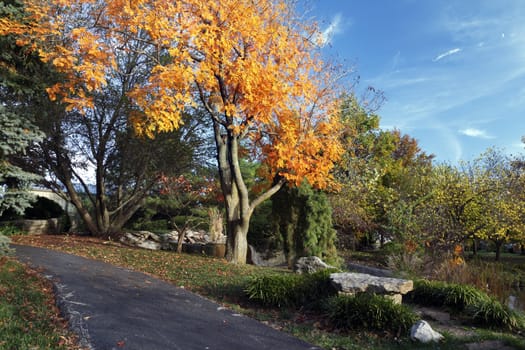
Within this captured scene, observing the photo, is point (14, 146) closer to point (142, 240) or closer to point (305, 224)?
point (305, 224)

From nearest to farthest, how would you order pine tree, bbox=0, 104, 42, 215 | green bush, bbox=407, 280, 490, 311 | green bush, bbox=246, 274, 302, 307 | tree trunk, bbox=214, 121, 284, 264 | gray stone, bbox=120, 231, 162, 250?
green bush, bbox=246, 274, 302, 307
green bush, bbox=407, 280, 490, 311
pine tree, bbox=0, 104, 42, 215
tree trunk, bbox=214, 121, 284, 264
gray stone, bbox=120, 231, 162, 250

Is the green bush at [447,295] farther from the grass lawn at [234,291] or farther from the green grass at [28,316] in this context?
the green grass at [28,316]

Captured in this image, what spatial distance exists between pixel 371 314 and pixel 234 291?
272cm

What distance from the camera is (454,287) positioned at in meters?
7.43

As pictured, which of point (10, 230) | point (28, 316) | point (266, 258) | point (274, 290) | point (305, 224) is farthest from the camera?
point (10, 230)

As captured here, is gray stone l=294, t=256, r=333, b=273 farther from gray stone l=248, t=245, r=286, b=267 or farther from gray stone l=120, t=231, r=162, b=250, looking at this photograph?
gray stone l=120, t=231, r=162, b=250

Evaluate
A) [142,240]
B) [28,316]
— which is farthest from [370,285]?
[142,240]

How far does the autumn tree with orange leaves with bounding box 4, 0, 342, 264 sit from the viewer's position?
8906 mm

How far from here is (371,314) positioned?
5.78 m

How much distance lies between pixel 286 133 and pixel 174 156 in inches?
235

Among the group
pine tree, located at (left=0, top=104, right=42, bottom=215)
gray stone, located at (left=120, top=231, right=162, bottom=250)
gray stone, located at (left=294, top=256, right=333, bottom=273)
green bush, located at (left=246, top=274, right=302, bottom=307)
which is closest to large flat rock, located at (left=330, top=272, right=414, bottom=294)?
green bush, located at (left=246, top=274, right=302, bottom=307)

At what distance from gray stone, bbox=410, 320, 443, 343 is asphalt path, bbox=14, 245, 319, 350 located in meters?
1.49

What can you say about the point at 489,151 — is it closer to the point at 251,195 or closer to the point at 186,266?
the point at 251,195

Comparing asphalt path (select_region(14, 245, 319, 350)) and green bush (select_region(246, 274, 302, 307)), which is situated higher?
green bush (select_region(246, 274, 302, 307))
